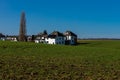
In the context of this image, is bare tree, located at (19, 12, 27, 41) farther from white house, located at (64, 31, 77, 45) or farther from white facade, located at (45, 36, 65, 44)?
white house, located at (64, 31, 77, 45)

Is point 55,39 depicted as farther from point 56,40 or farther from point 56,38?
point 56,38

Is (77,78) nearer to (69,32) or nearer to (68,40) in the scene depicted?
(68,40)

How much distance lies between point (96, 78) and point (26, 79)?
4.48 meters

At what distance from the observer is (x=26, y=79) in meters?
16.0

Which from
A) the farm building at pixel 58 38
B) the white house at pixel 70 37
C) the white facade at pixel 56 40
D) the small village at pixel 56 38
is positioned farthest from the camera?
the white house at pixel 70 37

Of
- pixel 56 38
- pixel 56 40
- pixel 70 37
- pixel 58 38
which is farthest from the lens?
pixel 70 37

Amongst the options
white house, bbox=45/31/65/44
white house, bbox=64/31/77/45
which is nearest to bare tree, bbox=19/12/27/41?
white house, bbox=45/31/65/44

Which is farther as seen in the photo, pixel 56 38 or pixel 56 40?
pixel 56 38

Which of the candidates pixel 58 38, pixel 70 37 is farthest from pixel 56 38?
pixel 70 37

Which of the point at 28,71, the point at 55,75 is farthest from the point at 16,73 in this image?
the point at 55,75

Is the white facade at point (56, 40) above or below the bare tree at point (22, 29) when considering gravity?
below

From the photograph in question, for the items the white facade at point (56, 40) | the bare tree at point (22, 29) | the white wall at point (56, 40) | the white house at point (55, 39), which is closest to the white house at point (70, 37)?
the white wall at point (56, 40)

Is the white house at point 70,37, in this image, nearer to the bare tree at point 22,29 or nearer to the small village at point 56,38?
the small village at point 56,38

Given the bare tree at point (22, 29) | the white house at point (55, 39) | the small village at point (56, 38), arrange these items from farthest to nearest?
the small village at point (56, 38), the white house at point (55, 39), the bare tree at point (22, 29)
